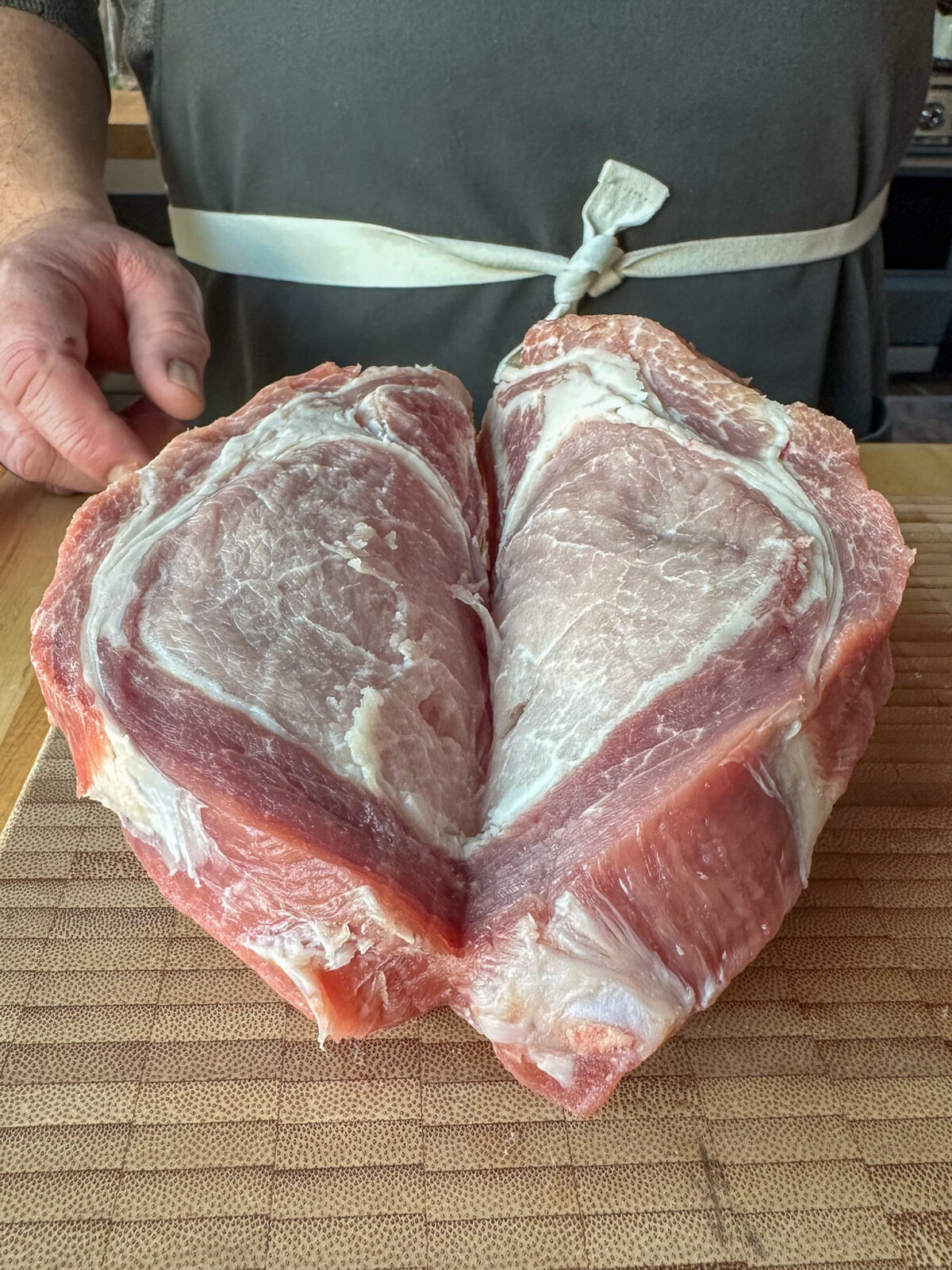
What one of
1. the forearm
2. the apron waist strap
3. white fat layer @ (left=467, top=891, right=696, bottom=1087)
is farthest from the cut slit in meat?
the forearm

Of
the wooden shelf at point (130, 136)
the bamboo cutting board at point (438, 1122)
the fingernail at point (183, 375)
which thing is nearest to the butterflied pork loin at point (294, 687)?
the bamboo cutting board at point (438, 1122)

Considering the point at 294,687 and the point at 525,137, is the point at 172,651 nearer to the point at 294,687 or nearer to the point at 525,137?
the point at 294,687

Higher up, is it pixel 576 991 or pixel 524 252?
pixel 524 252

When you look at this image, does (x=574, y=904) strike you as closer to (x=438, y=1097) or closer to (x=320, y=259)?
(x=438, y=1097)

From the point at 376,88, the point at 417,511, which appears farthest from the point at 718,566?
the point at 376,88

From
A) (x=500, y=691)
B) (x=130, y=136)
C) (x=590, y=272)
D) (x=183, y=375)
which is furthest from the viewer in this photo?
(x=130, y=136)

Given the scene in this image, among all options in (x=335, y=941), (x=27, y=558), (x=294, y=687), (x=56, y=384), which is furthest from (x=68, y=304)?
(x=335, y=941)

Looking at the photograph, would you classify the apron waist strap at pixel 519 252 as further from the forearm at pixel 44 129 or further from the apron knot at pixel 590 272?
the forearm at pixel 44 129
